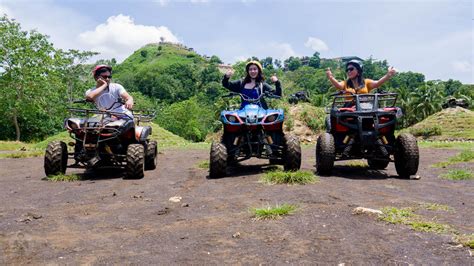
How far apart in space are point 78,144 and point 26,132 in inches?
1479

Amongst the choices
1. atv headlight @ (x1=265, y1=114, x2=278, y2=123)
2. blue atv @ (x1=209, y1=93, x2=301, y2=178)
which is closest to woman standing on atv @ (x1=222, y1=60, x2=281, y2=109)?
blue atv @ (x1=209, y1=93, x2=301, y2=178)

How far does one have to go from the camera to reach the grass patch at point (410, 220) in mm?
3730

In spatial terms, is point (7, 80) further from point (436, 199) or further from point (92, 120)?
point (436, 199)

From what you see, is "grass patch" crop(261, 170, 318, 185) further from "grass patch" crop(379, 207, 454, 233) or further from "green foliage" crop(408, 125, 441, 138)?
"green foliage" crop(408, 125, 441, 138)

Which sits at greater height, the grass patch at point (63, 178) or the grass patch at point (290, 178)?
the grass patch at point (290, 178)

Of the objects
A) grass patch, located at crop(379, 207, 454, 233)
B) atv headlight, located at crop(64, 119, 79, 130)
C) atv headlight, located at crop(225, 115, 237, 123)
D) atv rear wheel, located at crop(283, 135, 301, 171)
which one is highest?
atv headlight, located at crop(225, 115, 237, 123)

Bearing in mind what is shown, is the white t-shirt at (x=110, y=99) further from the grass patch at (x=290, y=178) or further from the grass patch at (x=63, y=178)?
the grass patch at (x=290, y=178)

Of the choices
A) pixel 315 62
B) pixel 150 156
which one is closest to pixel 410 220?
pixel 150 156

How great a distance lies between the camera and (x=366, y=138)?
24.2ft

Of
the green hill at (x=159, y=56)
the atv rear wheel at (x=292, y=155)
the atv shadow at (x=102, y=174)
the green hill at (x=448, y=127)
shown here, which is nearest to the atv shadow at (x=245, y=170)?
the atv rear wheel at (x=292, y=155)

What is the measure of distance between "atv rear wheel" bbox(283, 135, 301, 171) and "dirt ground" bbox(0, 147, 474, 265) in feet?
2.08

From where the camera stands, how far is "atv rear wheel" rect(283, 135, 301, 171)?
750 centimetres

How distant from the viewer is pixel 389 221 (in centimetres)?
398

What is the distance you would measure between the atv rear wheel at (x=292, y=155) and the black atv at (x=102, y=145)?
2.58 metres
